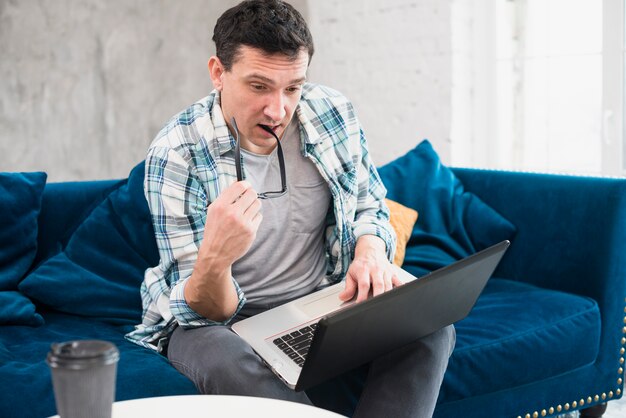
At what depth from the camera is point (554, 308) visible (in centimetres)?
201

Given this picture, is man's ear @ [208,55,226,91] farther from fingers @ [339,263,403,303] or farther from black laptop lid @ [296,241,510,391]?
black laptop lid @ [296,241,510,391]

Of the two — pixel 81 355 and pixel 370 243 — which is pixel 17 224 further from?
pixel 81 355

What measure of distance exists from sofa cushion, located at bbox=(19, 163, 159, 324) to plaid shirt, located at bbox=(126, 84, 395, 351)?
209mm

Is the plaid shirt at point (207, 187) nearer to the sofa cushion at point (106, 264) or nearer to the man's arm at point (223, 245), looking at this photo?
the man's arm at point (223, 245)

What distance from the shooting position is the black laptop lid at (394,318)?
1097mm

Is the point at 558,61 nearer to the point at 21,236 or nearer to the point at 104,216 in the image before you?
the point at 104,216

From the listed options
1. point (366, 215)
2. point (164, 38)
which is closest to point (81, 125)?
point (164, 38)

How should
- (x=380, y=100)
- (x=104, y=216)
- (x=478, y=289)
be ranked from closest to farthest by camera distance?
(x=478, y=289)
(x=104, y=216)
(x=380, y=100)

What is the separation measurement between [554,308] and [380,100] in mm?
1584

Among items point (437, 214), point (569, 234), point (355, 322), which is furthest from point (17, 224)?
point (569, 234)

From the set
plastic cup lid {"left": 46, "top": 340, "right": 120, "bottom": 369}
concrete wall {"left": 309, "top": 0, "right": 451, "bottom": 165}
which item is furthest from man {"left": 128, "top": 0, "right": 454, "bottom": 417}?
concrete wall {"left": 309, "top": 0, "right": 451, "bottom": 165}

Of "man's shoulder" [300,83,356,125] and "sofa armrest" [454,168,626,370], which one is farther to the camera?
"sofa armrest" [454,168,626,370]

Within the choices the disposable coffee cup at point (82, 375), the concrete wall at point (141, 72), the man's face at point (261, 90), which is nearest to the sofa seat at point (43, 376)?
the man's face at point (261, 90)

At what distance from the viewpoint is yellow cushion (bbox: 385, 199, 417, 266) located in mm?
2219
